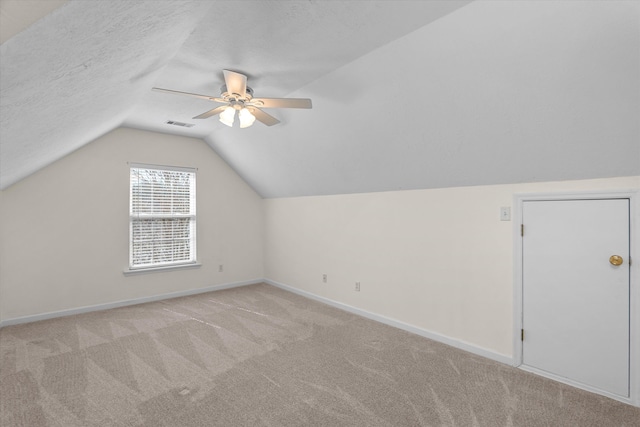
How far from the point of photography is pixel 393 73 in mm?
2535

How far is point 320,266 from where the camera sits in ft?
16.2

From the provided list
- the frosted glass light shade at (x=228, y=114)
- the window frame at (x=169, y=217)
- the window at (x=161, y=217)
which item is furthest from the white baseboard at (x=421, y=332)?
the frosted glass light shade at (x=228, y=114)

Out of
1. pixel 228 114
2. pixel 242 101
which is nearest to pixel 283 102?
pixel 242 101

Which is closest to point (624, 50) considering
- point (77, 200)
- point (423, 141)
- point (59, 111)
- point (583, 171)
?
point (583, 171)

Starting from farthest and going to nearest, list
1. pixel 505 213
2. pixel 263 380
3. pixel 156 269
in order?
pixel 156 269, pixel 505 213, pixel 263 380

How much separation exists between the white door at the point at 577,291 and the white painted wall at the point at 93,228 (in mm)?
4632

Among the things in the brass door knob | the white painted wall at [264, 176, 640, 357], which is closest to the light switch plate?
the white painted wall at [264, 176, 640, 357]

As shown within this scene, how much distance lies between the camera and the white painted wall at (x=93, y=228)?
3992 millimetres

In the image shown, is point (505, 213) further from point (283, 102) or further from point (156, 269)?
point (156, 269)

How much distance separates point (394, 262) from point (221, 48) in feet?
9.49

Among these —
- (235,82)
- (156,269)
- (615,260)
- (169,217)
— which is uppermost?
(235,82)

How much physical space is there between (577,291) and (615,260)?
1.18 ft

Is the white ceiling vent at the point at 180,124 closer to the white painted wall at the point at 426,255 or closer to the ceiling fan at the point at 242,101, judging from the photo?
the ceiling fan at the point at 242,101

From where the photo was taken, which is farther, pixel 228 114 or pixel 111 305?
pixel 111 305
